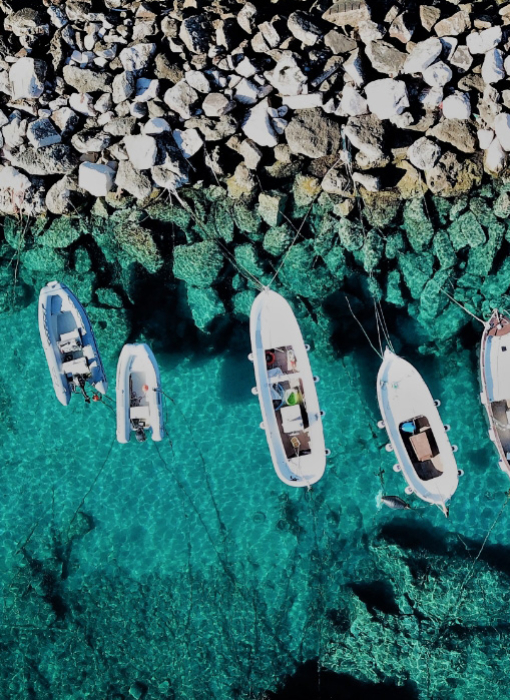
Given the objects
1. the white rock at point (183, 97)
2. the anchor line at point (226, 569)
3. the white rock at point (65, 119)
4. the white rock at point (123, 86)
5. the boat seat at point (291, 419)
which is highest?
the white rock at point (123, 86)

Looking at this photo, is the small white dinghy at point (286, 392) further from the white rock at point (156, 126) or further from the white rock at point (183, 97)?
the white rock at point (183, 97)

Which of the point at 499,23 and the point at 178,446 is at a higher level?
the point at 499,23

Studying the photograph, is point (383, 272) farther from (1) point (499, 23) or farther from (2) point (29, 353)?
(2) point (29, 353)

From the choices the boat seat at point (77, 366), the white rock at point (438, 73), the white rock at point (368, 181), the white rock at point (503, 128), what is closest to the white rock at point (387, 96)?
the white rock at point (438, 73)

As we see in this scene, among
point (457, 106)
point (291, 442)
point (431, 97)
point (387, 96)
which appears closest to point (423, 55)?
point (431, 97)

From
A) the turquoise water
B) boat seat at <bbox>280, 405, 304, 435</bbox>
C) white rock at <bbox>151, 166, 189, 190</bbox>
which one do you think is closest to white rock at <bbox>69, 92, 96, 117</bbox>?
white rock at <bbox>151, 166, 189, 190</bbox>

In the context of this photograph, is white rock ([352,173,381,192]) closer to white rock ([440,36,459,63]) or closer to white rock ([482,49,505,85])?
white rock ([440,36,459,63])

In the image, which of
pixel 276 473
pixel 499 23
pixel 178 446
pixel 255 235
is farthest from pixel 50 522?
pixel 499 23

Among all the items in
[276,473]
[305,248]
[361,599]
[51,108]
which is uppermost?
[51,108]
